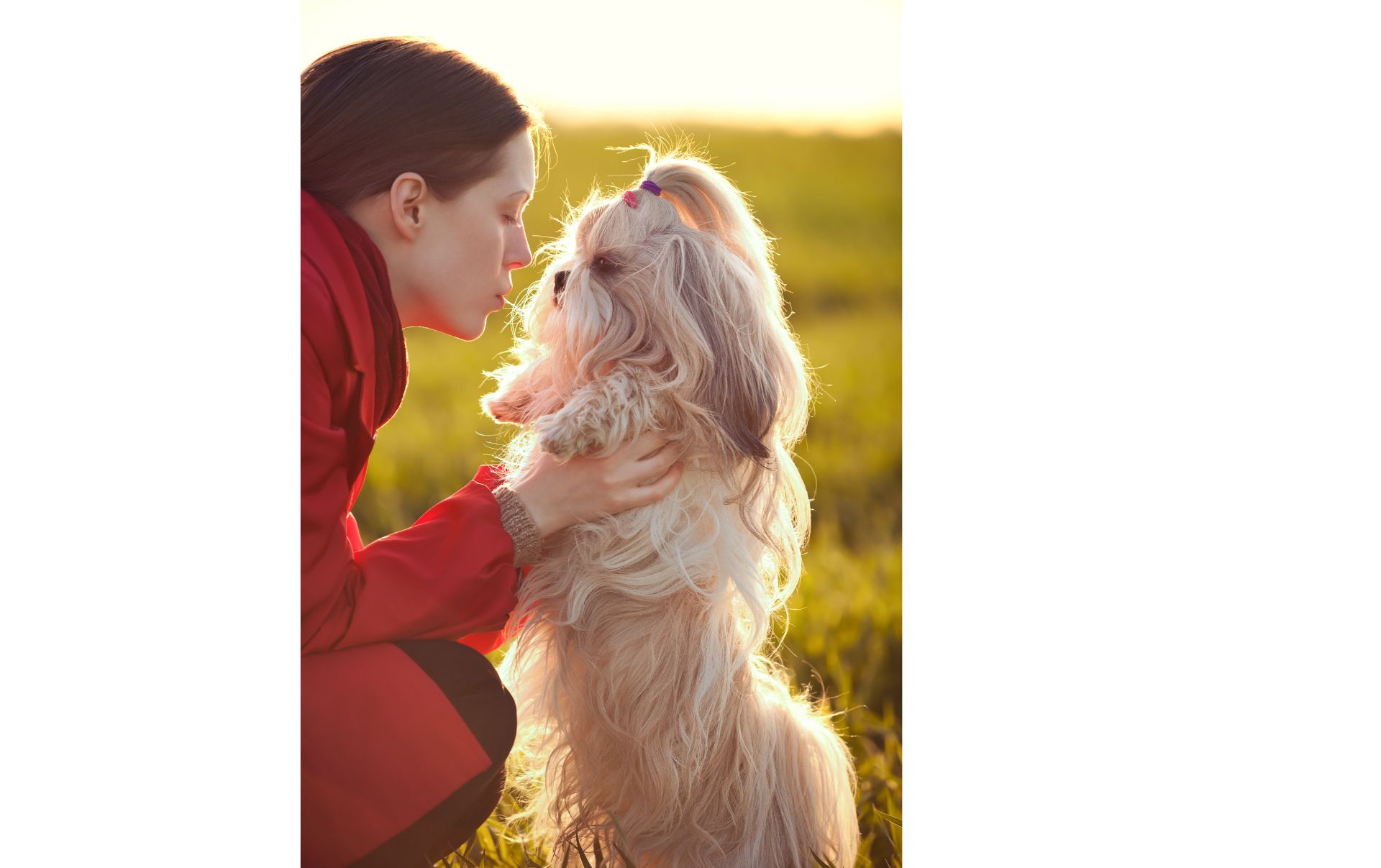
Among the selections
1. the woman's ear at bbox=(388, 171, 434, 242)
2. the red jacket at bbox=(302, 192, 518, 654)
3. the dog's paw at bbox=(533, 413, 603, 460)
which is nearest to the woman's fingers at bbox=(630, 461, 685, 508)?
the dog's paw at bbox=(533, 413, 603, 460)

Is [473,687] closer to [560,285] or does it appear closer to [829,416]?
[560,285]

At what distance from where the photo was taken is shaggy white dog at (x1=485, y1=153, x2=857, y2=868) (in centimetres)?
175

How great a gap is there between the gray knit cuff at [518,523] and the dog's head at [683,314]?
0.67 ft

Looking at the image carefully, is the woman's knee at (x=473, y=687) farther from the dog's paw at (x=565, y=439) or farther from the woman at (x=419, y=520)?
the dog's paw at (x=565, y=439)

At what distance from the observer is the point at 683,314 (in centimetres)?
173

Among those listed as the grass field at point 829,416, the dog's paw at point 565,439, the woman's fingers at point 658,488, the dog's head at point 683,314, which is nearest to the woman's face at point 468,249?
the dog's head at point 683,314

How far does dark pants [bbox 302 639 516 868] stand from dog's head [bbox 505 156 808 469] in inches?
20.0

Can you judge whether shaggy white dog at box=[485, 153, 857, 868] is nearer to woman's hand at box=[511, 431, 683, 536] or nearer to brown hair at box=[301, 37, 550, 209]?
woman's hand at box=[511, 431, 683, 536]

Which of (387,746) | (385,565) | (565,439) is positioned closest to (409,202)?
(565,439)

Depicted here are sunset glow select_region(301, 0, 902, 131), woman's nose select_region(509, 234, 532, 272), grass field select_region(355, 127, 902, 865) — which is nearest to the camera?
woman's nose select_region(509, 234, 532, 272)
